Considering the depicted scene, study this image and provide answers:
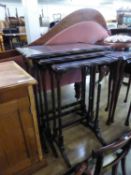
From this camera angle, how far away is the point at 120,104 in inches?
89.5

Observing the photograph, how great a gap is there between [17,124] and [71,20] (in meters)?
1.45

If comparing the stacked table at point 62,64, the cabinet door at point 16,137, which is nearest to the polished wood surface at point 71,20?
the stacked table at point 62,64

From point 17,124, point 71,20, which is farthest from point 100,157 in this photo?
point 71,20

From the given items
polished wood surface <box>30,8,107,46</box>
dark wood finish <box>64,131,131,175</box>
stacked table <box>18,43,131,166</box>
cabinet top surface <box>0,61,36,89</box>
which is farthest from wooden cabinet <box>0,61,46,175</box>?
polished wood surface <box>30,8,107,46</box>

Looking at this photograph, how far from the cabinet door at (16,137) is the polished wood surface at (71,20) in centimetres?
105

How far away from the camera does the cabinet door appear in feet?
3.19

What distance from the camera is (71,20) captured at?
6.14ft

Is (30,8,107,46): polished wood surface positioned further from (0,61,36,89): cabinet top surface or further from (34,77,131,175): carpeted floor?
(34,77,131,175): carpeted floor

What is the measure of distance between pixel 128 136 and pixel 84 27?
5.23 feet

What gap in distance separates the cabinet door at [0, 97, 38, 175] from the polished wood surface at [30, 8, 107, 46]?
1045mm

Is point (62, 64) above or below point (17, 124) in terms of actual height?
above

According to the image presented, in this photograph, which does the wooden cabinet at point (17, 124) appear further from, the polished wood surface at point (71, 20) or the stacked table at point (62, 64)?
the polished wood surface at point (71, 20)

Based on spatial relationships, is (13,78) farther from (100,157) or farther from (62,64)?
(100,157)

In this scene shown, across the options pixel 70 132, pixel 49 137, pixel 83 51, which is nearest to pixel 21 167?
pixel 49 137
